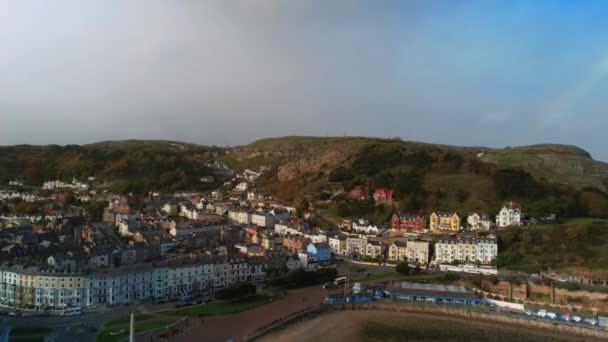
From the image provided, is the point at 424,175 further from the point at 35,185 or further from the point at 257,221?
the point at 35,185

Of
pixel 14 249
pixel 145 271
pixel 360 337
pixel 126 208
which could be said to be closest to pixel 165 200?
pixel 126 208

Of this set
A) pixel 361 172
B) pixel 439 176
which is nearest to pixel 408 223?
pixel 439 176

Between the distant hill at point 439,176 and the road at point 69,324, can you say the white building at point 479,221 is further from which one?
the road at point 69,324

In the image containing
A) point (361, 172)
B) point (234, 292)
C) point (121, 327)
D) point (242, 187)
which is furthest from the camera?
point (242, 187)

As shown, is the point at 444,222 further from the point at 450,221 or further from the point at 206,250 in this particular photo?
the point at 206,250

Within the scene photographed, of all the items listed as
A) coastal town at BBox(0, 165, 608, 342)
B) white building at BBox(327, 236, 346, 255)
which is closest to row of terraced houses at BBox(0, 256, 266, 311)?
coastal town at BBox(0, 165, 608, 342)

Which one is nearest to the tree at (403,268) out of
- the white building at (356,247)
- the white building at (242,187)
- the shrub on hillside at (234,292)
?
the white building at (356,247)

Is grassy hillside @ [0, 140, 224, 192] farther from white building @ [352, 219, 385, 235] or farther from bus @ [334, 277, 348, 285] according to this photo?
bus @ [334, 277, 348, 285]
